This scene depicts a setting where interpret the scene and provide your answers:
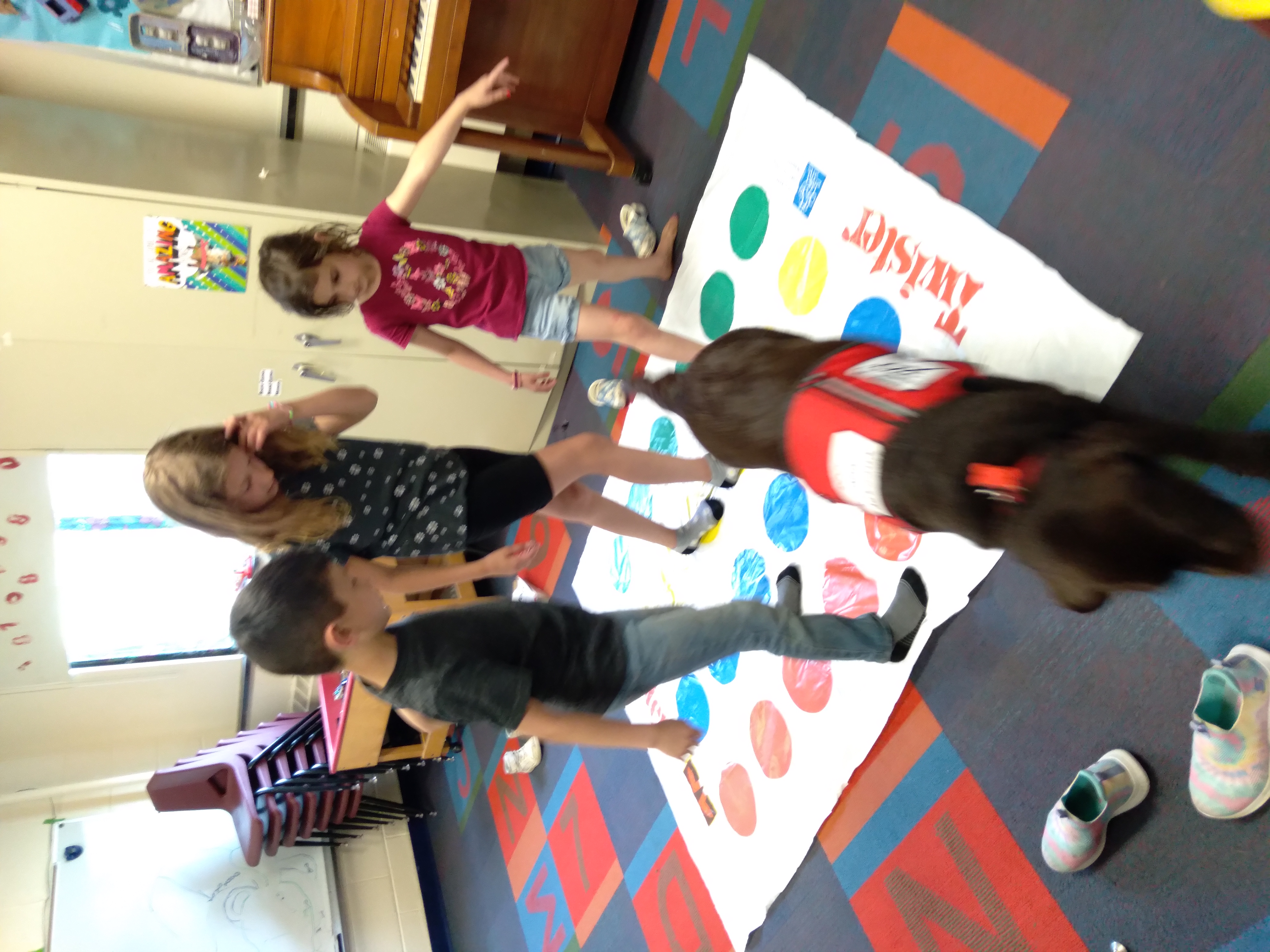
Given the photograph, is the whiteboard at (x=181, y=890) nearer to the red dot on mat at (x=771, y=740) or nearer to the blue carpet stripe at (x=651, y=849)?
the blue carpet stripe at (x=651, y=849)

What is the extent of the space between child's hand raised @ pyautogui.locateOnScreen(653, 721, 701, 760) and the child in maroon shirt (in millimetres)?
890

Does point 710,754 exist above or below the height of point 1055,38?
below

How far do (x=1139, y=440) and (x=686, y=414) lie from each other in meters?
0.64

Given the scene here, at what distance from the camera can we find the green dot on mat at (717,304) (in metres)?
1.89

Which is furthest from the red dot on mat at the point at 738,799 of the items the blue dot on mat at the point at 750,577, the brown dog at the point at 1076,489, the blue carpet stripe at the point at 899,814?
the brown dog at the point at 1076,489

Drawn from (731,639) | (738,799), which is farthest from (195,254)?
(738,799)

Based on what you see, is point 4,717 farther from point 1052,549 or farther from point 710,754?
point 1052,549

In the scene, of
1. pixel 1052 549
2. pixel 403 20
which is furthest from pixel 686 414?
pixel 403 20

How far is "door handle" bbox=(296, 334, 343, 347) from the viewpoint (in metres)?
2.19

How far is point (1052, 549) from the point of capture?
2.43ft

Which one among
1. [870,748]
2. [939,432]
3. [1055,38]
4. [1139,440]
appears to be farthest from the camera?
[870,748]

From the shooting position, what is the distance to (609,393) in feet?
7.61

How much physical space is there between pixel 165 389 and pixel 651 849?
74.5 inches

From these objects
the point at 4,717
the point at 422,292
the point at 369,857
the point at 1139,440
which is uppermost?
the point at 1139,440
